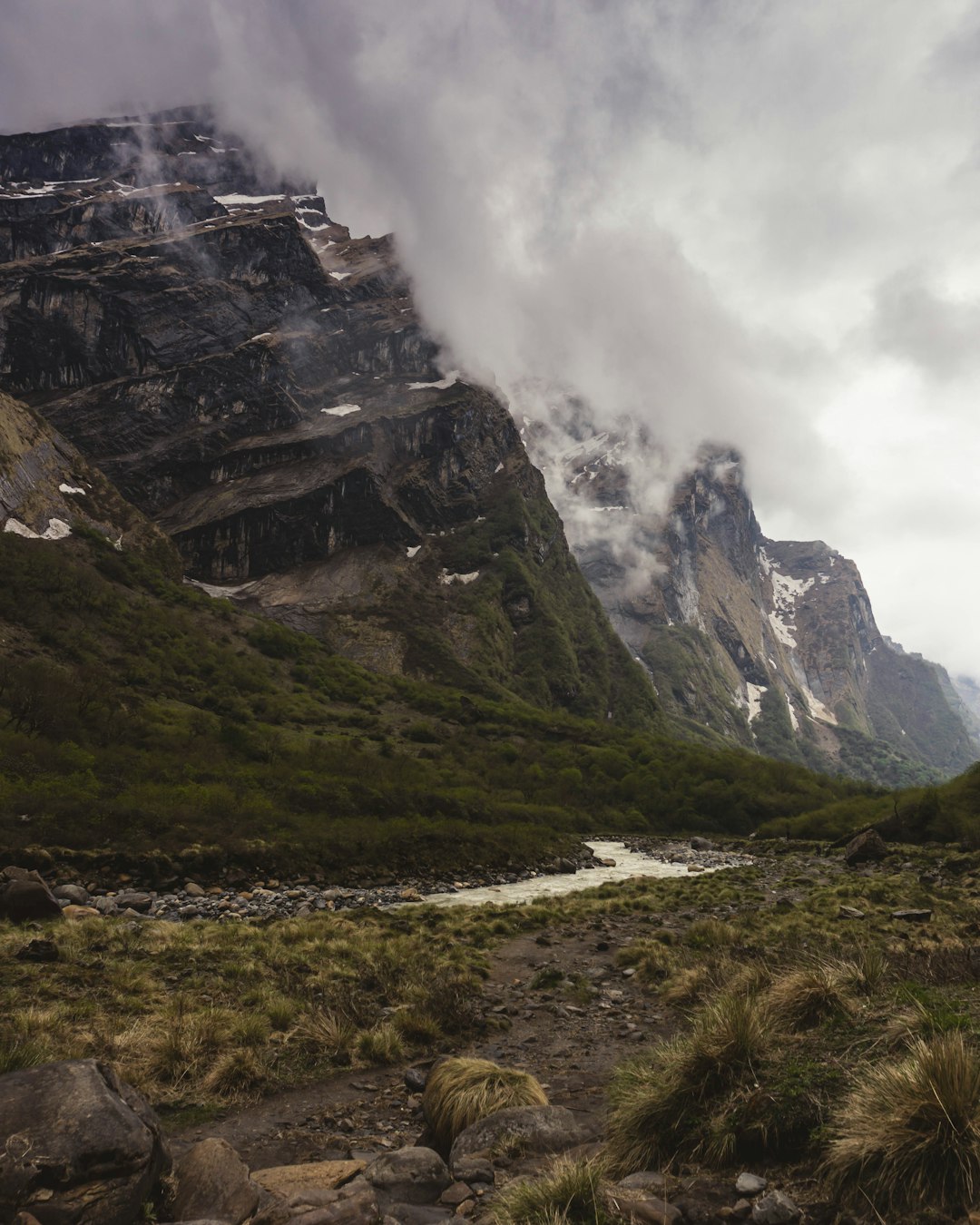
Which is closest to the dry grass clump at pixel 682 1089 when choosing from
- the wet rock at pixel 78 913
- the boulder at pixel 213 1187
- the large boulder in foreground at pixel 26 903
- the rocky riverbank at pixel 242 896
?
the boulder at pixel 213 1187

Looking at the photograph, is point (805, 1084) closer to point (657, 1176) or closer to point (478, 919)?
point (657, 1176)

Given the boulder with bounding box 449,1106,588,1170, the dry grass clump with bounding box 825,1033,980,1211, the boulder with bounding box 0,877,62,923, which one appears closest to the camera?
the dry grass clump with bounding box 825,1033,980,1211

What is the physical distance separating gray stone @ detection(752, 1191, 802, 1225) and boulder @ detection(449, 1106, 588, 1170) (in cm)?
288

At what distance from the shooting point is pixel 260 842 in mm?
36875

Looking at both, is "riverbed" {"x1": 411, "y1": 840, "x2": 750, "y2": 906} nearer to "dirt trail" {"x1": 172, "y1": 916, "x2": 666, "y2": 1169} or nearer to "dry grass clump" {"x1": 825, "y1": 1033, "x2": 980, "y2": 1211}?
"dirt trail" {"x1": 172, "y1": 916, "x2": 666, "y2": 1169}

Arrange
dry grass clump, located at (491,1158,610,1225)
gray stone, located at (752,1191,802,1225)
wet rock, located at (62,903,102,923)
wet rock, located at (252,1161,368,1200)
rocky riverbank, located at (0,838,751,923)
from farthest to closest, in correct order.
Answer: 1. rocky riverbank, located at (0,838,751,923)
2. wet rock, located at (62,903,102,923)
3. wet rock, located at (252,1161,368,1200)
4. dry grass clump, located at (491,1158,610,1225)
5. gray stone, located at (752,1191,802,1225)

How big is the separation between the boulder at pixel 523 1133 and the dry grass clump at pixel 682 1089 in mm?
577

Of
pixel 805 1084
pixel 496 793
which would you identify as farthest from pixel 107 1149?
pixel 496 793

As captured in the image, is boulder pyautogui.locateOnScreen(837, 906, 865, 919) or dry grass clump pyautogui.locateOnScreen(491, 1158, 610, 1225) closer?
dry grass clump pyautogui.locateOnScreen(491, 1158, 610, 1225)

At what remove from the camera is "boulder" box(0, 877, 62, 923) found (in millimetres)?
18781

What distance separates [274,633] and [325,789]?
92.5 meters

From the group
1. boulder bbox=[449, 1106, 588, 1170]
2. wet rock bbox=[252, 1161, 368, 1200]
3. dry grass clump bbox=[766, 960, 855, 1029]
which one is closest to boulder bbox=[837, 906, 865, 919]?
dry grass clump bbox=[766, 960, 855, 1029]

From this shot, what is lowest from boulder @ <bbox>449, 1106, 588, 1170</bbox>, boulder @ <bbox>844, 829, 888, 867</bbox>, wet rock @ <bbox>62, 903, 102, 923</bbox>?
boulder @ <bbox>844, 829, 888, 867</bbox>

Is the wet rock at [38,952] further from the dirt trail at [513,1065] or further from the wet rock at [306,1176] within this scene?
the wet rock at [306,1176]
